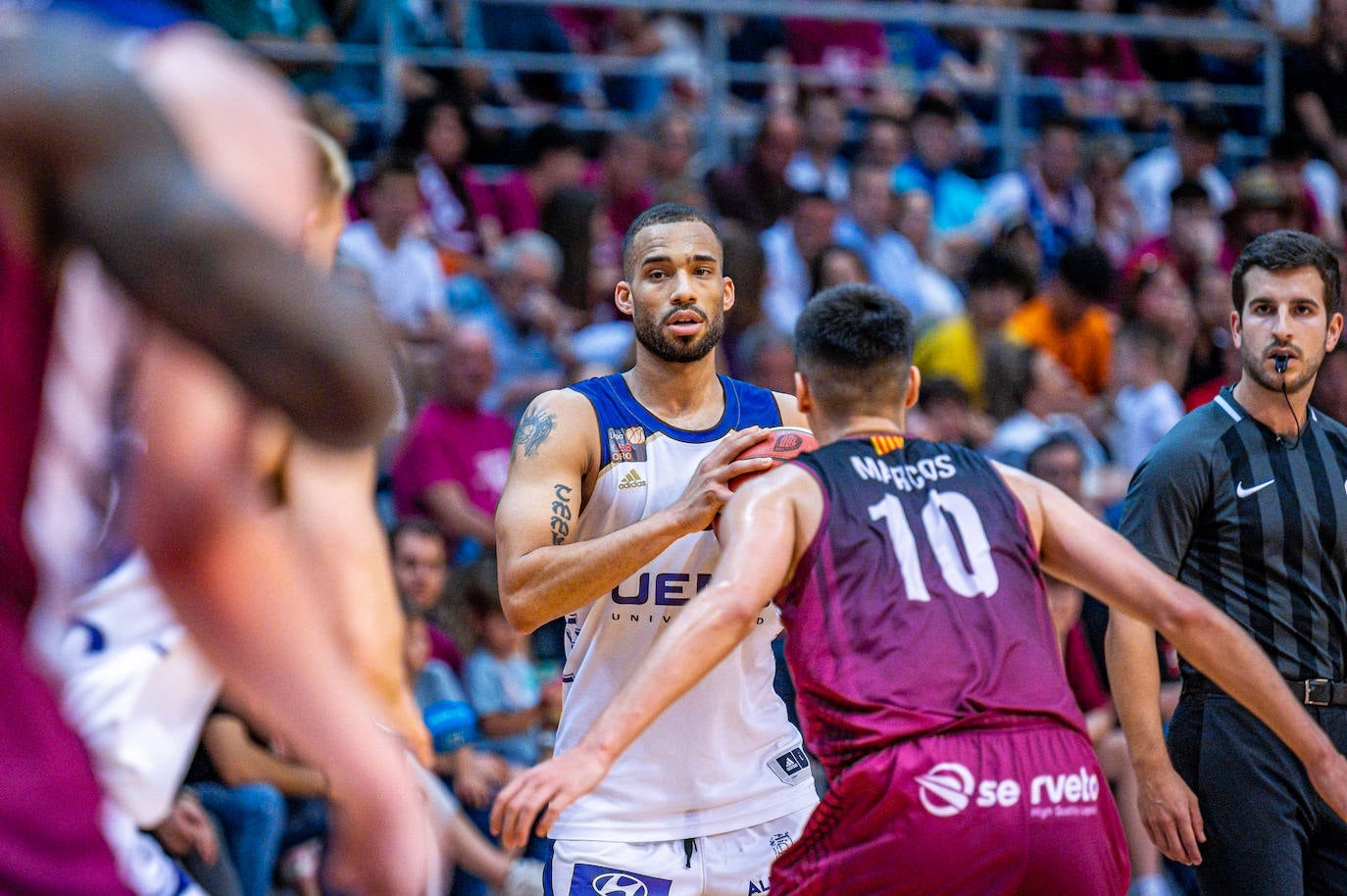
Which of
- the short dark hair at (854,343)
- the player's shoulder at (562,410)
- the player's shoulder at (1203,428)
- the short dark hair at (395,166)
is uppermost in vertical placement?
the short dark hair at (395,166)

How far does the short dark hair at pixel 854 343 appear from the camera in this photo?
4.46 m

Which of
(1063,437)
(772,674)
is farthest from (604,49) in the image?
(772,674)

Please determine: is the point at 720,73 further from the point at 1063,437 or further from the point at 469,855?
the point at 469,855

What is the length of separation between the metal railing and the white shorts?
7587mm

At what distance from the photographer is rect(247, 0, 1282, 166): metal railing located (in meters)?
12.1

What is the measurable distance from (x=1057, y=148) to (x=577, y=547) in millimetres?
10071

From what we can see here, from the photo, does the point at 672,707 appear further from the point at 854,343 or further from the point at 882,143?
the point at 882,143

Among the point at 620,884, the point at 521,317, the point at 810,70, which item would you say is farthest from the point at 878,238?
the point at 620,884

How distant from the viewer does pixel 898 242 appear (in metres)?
12.4

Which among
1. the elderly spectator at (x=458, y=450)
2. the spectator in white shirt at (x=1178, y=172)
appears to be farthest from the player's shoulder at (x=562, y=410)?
the spectator in white shirt at (x=1178, y=172)

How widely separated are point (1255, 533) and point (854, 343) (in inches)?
77.5

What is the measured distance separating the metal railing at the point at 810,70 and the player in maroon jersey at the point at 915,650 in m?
8.09

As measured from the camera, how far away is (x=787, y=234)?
11922 mm

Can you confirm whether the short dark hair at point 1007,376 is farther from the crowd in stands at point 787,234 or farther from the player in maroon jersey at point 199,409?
the player in maroon jersey at point 199,409
